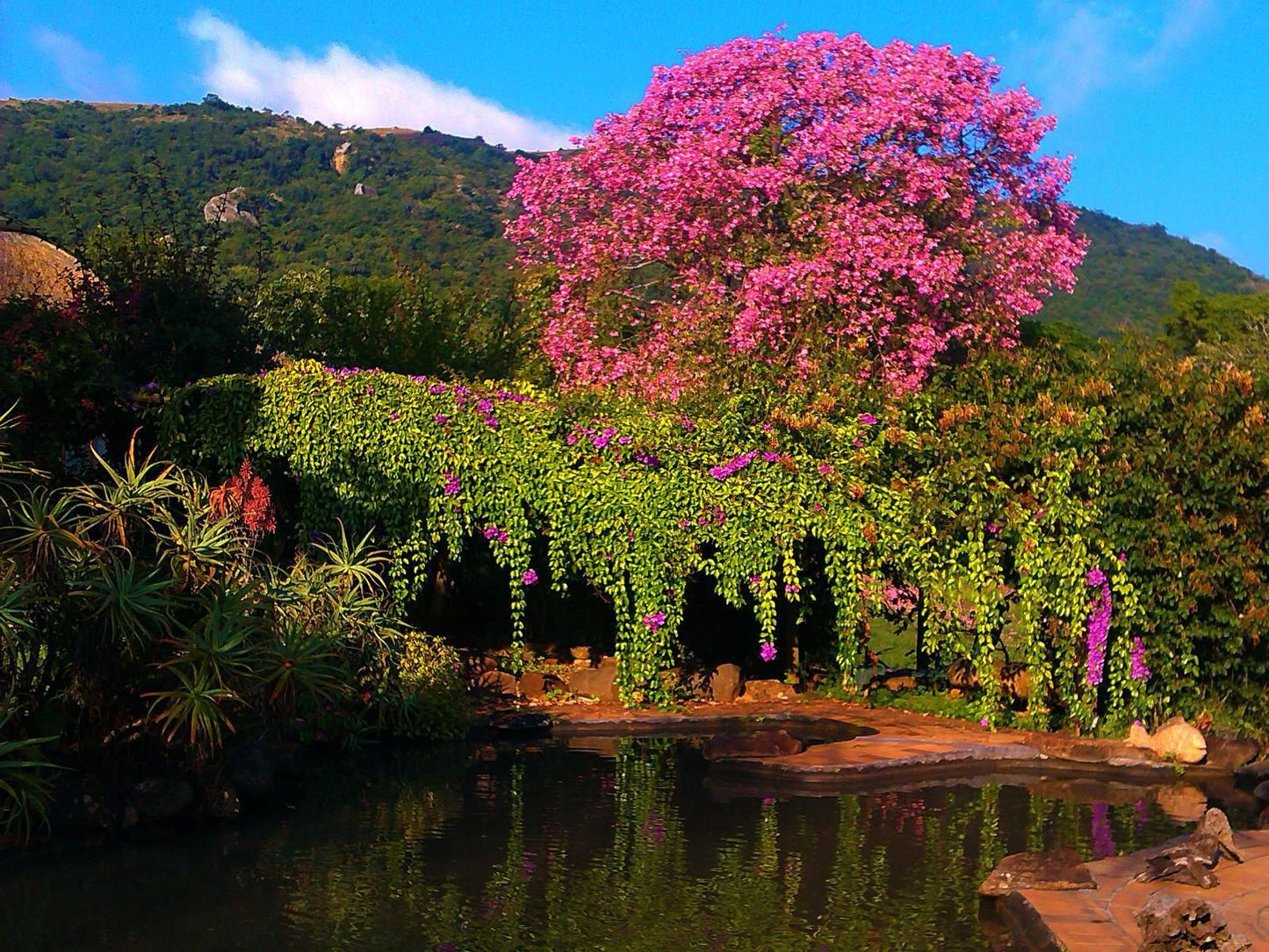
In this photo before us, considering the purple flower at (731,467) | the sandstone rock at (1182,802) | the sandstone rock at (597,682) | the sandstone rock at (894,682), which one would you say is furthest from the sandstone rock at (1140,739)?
the sandstone rock at (597,682)

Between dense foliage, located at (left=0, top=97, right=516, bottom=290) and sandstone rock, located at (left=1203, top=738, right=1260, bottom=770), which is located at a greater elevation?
dense foliage, located at (left=0, top=97, right=516, bottom=290)

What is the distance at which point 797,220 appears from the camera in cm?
2030

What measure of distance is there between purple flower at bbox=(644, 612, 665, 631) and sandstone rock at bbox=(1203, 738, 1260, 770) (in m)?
6.02

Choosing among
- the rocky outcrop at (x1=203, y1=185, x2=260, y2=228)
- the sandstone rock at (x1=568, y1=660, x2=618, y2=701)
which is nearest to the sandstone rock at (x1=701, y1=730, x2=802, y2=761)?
the sandstone rock at (x1=568, y1=660, x2=618, y2=701)

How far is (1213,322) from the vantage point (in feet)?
149

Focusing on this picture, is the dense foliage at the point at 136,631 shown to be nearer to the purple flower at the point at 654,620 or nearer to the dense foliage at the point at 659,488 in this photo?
the dense foliage at the point at 659,488

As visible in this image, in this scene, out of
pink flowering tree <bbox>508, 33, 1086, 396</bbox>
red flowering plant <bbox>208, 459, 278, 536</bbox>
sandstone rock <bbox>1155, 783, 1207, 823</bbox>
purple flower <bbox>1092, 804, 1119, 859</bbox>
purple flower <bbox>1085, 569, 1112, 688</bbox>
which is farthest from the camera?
pink flowering tree <bbox>508, 33, 1086, 396</bbox>

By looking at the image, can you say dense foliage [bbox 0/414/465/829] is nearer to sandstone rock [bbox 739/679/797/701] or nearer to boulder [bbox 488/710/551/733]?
boulder [bbox 488/710/551/733]

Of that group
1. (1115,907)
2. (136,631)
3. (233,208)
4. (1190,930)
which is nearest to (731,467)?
(136,631)

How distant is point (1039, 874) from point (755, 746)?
17.1 feet

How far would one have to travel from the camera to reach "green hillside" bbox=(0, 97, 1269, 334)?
39.1 m

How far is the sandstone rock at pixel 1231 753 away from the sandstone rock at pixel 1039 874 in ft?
18.7

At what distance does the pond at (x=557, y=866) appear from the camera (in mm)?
8781

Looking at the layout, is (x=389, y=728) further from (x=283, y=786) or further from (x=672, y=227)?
(x=672, y=227)
